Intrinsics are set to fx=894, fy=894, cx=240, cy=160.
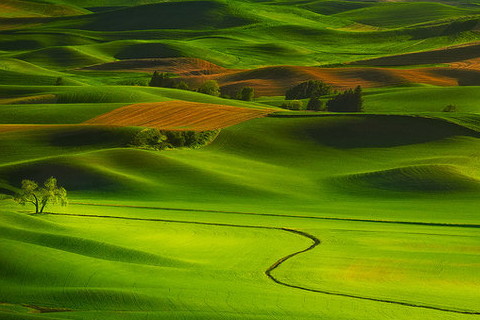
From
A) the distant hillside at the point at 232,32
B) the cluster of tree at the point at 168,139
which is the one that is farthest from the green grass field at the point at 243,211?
the distant hillside at the point at 232,32

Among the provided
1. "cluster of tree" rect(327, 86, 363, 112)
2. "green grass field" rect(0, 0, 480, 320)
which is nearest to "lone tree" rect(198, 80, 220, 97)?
"green grass field" rect(0, 0, 480, 320)

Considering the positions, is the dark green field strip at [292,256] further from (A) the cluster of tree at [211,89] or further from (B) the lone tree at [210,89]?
(B) the lone tree at [210,89]

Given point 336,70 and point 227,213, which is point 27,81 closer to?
point 336,70

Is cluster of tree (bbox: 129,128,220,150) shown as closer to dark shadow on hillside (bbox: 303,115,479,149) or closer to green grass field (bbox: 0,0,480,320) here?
green grass field (bbox: 0,0,480,320)

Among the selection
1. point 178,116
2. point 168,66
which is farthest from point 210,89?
point 168,66

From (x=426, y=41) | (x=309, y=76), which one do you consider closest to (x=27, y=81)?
(x=309, y=76)
